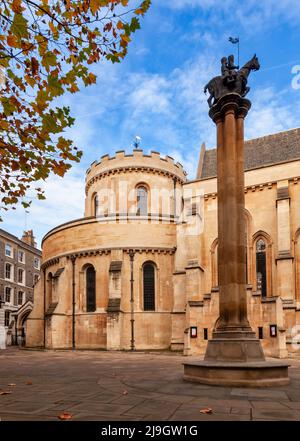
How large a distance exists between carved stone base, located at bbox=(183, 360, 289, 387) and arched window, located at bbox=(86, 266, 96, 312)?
2107 cm

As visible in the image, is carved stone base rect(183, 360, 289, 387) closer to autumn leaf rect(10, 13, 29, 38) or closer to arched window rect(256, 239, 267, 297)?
autumn leaf rect(10, 13, 29, 38)

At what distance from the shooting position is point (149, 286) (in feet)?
97.6

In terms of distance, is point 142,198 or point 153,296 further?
point 142,198

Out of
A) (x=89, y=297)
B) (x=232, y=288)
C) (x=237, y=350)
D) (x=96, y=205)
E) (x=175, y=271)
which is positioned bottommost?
(x=237, y=350)

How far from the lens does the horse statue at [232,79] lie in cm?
1250

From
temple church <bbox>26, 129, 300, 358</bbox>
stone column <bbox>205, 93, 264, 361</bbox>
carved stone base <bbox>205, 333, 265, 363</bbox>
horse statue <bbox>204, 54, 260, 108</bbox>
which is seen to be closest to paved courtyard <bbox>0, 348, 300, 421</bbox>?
carved stone base <bbox>205, 333, 265, 363</bbox>

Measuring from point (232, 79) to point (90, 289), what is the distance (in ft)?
70.9

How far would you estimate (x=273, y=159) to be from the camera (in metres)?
31.4

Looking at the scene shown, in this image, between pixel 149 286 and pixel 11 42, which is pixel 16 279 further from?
pixel 11 42

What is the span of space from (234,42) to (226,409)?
10423mm

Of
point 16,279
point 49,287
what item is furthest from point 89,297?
point 16,279

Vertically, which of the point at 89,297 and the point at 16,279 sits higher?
the point at 16,279

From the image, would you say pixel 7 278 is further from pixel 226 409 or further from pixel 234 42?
pixel 226 409

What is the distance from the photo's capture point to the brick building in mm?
43062
